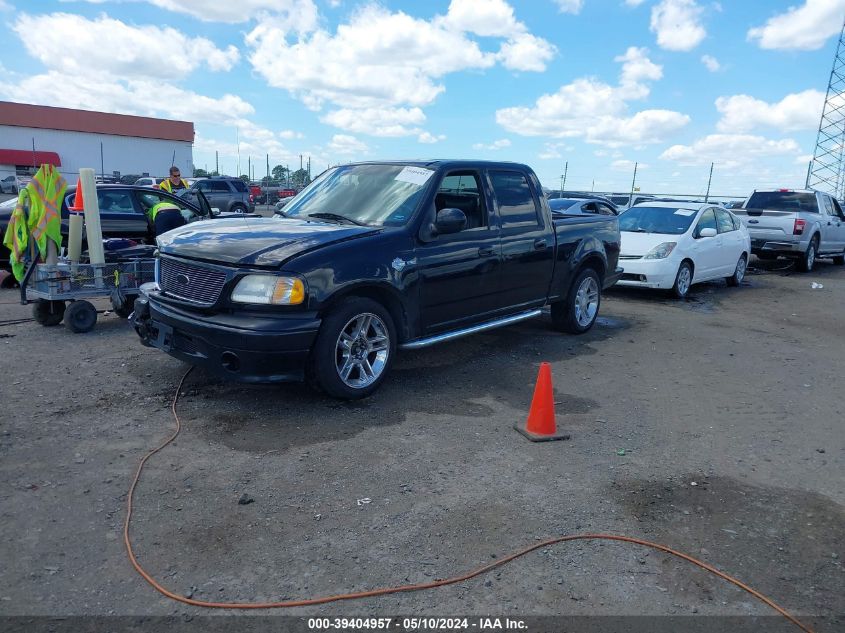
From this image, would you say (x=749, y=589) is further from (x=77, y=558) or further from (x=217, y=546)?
(x=77, y=558)

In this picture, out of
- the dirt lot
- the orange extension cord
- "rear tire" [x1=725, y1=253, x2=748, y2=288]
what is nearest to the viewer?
the orange extension cord

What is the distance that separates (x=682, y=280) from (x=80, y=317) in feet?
29.6

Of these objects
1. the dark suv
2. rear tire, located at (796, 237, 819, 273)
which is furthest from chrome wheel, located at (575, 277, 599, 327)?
the dark suv

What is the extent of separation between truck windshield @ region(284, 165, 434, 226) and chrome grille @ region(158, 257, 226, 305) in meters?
1.28

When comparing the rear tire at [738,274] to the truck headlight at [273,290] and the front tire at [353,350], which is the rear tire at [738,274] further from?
the truck headlight at [273,290]

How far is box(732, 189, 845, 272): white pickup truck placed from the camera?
15.6 metres

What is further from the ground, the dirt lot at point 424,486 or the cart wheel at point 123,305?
the cart wheel at point 123,305

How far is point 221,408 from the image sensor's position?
197 inches

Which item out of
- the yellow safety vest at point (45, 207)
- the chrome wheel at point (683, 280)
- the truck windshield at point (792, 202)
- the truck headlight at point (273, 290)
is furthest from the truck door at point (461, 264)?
the truck windshield at point (792, 202)

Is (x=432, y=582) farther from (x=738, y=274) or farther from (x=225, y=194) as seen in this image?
(x=225, y=194)

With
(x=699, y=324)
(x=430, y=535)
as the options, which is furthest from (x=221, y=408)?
(x=699, y=324)

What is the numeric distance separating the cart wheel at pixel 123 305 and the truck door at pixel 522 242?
4.22 m

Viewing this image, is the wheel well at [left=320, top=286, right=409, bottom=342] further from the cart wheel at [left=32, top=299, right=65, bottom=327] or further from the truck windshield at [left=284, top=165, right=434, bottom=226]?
the cart wheel at [left=32, top=299, right=65, bottom=327]

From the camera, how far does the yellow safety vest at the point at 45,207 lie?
711cm
